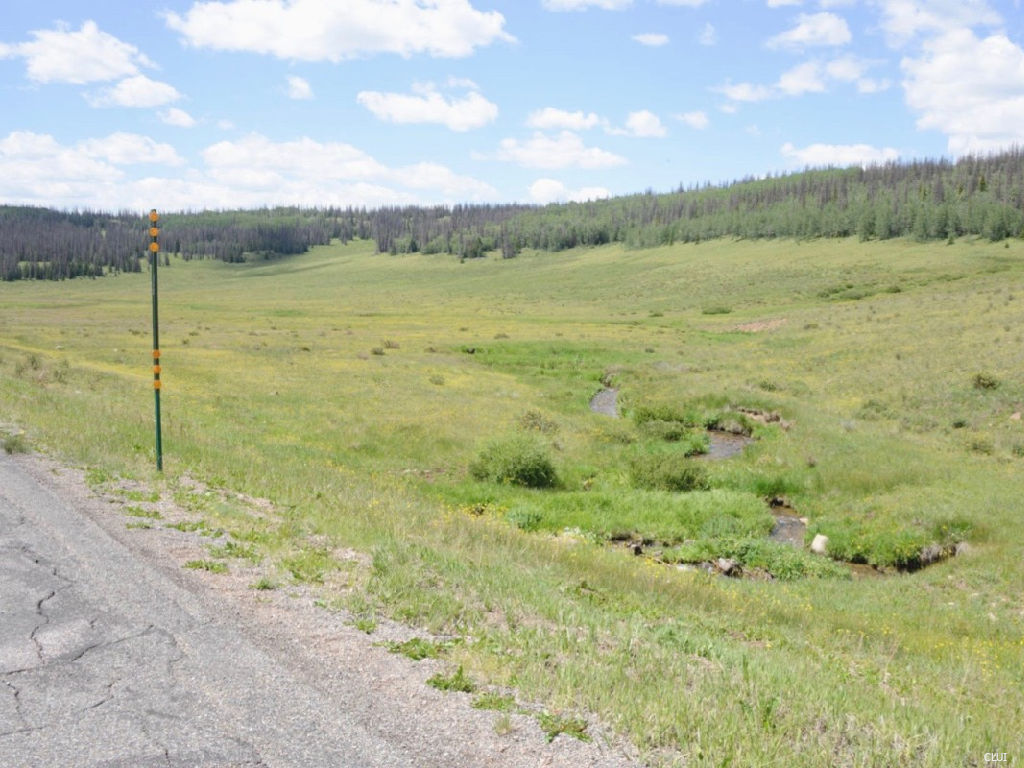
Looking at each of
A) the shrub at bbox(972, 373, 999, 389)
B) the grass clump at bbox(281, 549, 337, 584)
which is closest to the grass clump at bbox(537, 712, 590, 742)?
the grass clump at bbox(281, 549, 337, 584)

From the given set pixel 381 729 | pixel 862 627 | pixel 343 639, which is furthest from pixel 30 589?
pixel 862 627

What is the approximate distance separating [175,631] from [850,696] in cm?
682

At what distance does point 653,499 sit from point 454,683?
16797mm

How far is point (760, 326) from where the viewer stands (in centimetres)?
7362

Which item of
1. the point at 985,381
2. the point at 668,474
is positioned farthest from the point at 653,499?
the point at 985,381

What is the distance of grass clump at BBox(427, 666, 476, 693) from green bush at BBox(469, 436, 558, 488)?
17.6 metres

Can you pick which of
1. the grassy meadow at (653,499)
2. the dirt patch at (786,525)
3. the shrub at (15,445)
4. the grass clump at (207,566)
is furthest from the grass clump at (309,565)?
the dirt patch at (786,525)

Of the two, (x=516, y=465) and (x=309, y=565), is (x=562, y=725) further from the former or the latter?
(x=516, y=465)

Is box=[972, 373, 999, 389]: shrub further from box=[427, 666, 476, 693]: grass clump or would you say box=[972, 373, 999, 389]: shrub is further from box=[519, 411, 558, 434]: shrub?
box=[427, 666, 476, 693]: grass clump

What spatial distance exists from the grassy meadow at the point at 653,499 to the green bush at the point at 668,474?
9 centimetres

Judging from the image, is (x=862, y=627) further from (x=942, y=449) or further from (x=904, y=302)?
(x=904, y=302)

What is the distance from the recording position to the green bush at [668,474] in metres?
24.5

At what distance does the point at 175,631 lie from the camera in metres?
7.57

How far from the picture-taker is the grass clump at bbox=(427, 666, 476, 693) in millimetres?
6664
